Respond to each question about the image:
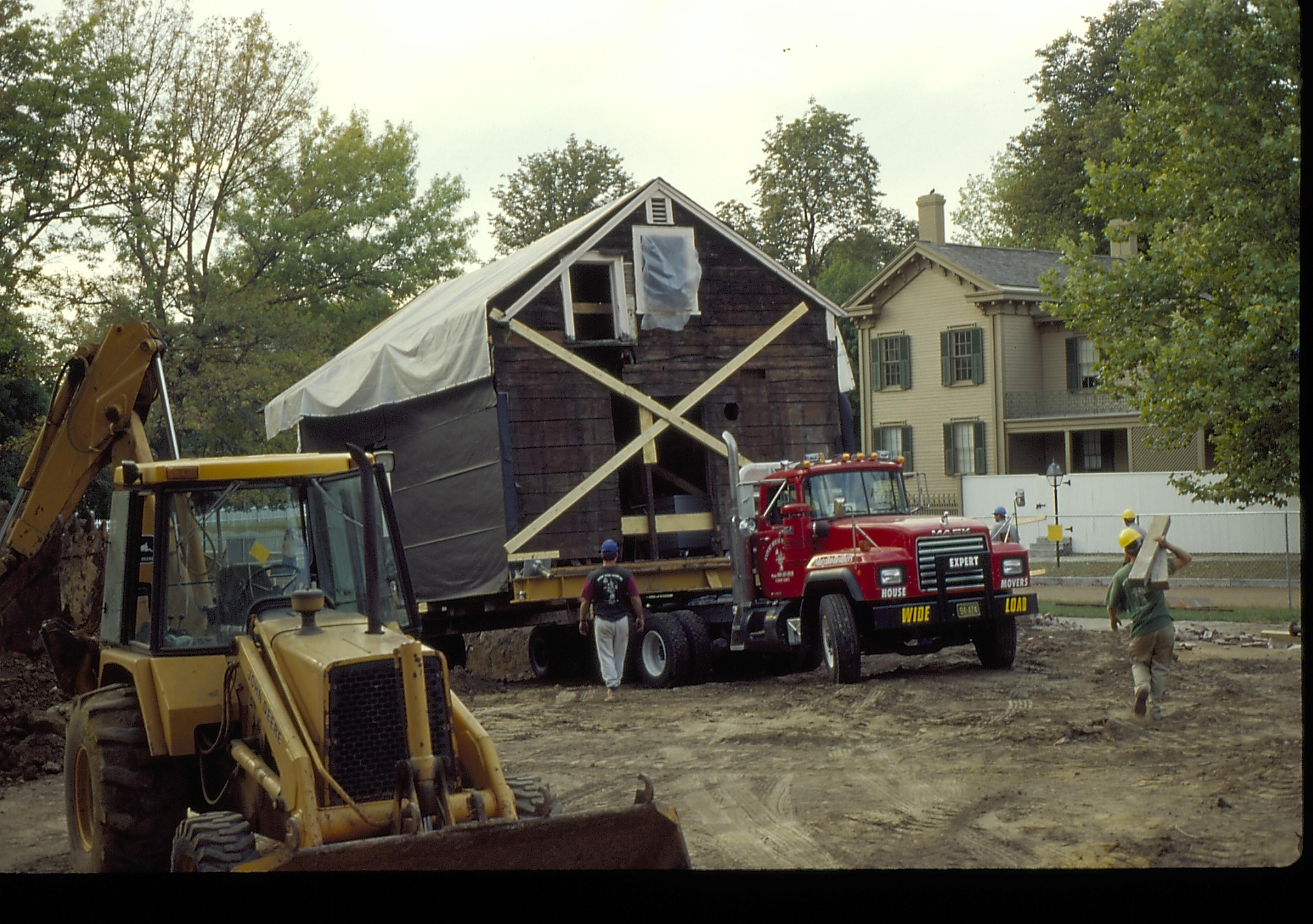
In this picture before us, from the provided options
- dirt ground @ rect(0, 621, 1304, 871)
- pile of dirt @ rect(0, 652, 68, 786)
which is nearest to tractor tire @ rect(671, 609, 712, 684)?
dirt ground @ rect(0, 621, 1304, 871)

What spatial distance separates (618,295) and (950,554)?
5.02 meters

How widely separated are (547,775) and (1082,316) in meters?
13.7

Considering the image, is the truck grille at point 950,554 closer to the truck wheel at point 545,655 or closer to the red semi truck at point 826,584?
the red semi truck at point 826,584

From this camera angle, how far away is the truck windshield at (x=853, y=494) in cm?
1533

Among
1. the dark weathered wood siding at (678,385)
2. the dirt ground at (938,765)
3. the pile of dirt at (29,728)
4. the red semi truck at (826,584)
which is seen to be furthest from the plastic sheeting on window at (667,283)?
the pile of dirt at (29,728)

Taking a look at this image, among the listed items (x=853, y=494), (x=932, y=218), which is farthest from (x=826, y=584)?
(x=932, y=218)

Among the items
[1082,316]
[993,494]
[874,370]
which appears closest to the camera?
[1082,316]

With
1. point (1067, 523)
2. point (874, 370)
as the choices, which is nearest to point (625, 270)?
point (1067, 523)

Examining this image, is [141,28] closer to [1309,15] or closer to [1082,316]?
[1082,316]

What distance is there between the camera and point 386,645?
6562 mm

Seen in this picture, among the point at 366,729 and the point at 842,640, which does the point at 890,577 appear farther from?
the point at 366,729

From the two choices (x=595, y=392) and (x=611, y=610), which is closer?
(x=611, y=610)

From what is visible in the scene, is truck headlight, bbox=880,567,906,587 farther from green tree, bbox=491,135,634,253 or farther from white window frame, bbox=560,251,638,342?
green tree, bbox=491,135,634,253

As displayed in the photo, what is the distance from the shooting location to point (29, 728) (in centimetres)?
1219
